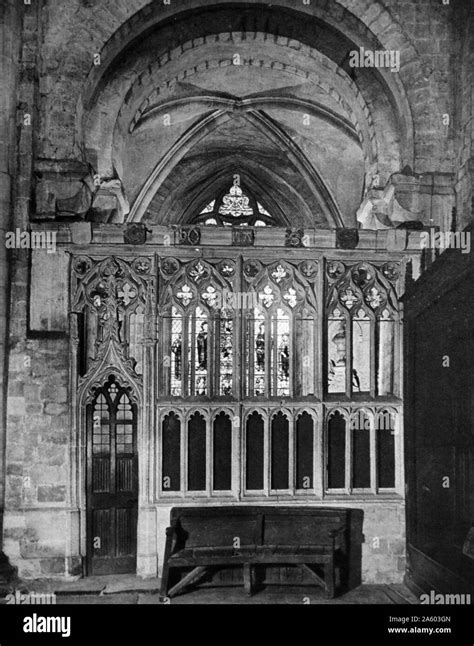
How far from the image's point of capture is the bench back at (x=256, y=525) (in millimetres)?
6938

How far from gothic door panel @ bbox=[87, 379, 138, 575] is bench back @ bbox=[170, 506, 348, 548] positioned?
26.0 inches

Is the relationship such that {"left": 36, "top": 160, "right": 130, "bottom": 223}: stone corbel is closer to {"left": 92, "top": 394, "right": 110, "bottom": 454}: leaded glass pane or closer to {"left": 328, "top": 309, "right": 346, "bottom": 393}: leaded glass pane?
{"left": 92, "top": 394, "right": 110, "bottom": 454}: leaded glass pane

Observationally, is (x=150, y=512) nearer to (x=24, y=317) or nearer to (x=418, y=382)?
(x=24, y=317)

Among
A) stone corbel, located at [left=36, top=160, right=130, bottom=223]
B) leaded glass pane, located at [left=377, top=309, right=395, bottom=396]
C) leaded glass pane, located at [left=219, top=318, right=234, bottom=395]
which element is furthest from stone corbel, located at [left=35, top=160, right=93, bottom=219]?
leaded glass pane, located at [left=219, top=318, right=234, bottom=395]

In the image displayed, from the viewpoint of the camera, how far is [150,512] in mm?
7121

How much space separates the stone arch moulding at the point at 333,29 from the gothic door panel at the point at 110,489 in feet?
10.1

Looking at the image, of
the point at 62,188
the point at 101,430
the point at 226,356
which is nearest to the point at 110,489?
the point at 101,430

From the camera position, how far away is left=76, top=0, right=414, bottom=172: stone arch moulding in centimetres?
768

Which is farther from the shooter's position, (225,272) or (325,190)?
(325,190)

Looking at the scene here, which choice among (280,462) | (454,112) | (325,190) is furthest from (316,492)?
(325,190)

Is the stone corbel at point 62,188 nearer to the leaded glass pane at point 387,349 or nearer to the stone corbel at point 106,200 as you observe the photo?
the stone corbel at point 106,200

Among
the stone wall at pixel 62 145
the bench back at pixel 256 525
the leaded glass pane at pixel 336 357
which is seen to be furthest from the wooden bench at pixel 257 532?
the leaded glass pane at pixel 336 357

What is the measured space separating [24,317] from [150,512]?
239 cm
